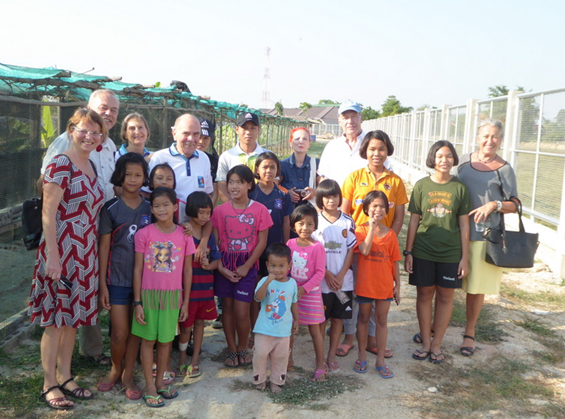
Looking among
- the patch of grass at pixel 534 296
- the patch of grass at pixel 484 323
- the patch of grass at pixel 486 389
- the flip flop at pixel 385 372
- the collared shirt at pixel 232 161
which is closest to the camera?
the patch of grass at pixel 486 389

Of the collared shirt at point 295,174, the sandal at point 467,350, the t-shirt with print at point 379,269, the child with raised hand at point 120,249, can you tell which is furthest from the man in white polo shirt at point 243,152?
the sandal at point 467,350

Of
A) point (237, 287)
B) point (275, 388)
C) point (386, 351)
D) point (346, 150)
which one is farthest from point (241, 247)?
point (386, 351)

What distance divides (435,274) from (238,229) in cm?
157

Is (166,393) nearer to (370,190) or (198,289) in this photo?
(198,289)

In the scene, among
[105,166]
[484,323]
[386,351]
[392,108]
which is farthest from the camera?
[392,108]

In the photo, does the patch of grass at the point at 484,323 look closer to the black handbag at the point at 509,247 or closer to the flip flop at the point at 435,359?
the flip flop at the point at 435,359

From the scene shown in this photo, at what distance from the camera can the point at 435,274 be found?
3.80 metres

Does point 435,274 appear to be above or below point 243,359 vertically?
above

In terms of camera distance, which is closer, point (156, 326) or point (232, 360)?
point (156, 326)

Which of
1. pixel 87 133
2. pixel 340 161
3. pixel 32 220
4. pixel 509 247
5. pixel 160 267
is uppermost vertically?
pixel 87 133

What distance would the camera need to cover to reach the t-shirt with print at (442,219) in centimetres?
371

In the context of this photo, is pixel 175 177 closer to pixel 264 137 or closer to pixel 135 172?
pixel 135 172

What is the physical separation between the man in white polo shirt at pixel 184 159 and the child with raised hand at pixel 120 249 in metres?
0.46

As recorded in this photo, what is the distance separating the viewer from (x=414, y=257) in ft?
12.6
